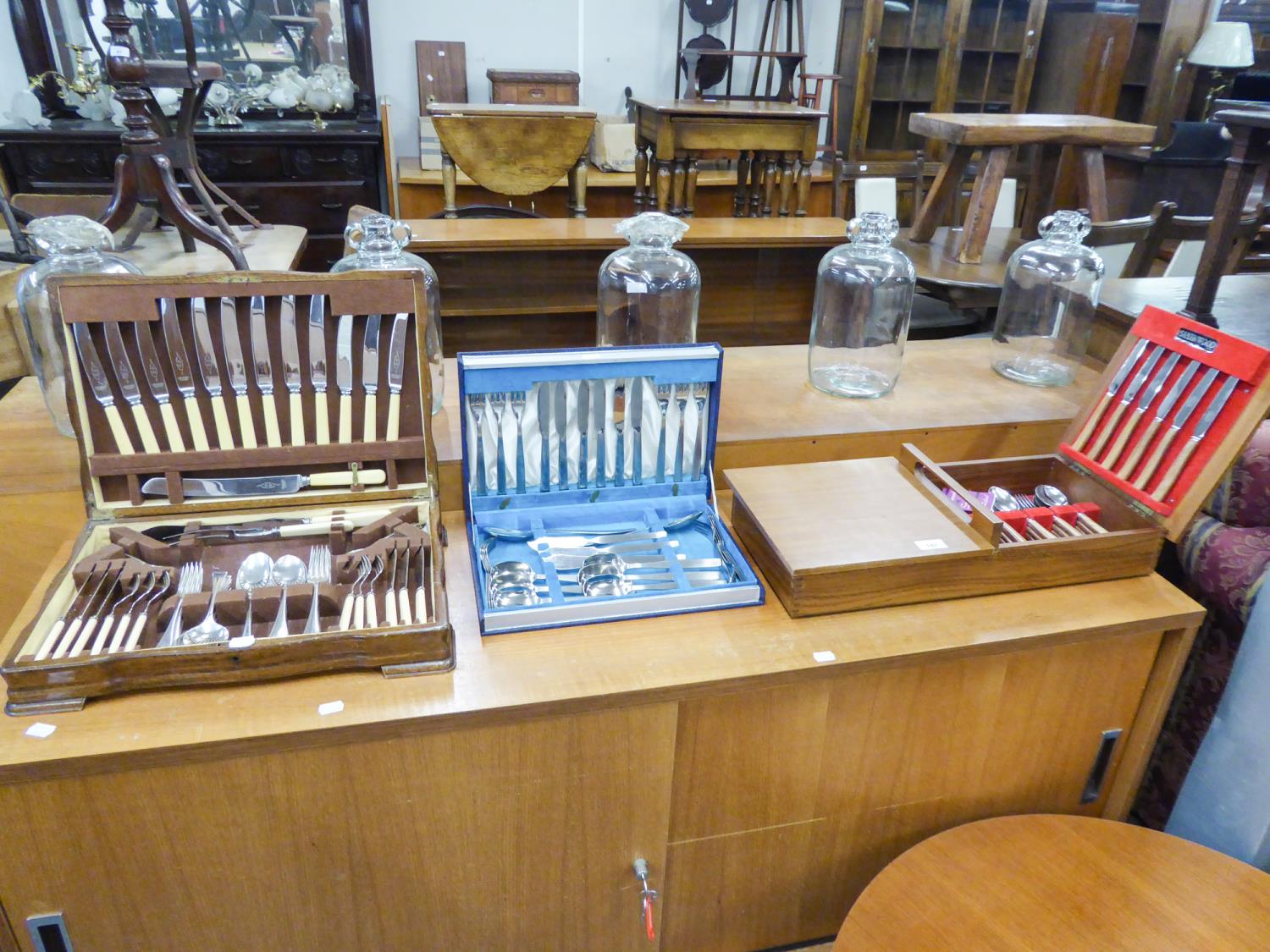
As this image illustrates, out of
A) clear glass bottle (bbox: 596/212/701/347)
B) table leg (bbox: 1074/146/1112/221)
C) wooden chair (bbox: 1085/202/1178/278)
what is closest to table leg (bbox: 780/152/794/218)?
table leg (bbox: 1074/146/1112/221)

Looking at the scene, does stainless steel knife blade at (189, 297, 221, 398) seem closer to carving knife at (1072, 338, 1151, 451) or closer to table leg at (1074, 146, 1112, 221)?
carving knife at (1072, 338, 1151, 451)

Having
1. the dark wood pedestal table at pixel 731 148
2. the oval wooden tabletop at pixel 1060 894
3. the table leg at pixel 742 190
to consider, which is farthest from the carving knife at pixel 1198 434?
the table leg at pixel 742 190

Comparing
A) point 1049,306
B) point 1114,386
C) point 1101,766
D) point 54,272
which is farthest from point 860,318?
point 54,272

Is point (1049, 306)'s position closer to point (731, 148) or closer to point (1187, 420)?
point (1187, 420)

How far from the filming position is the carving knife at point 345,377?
117 centimetres

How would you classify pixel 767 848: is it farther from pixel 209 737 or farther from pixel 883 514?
pixel 209 737

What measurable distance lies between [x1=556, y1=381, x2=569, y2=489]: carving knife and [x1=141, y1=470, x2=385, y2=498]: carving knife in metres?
0.26

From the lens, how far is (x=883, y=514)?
47.6 inches

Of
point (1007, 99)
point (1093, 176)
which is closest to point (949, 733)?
point (1093, 176)

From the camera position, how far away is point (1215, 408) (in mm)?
1186

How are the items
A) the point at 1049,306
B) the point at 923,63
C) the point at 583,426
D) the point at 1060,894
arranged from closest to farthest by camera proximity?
1. the point at 1060,894
2. the point at 583,426
3. the point at 1049,306
4. the point at 923,63

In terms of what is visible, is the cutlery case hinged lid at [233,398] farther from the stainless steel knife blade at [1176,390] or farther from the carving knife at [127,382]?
the stainless steel knife blade at [1176,390]

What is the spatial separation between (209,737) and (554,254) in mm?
2060

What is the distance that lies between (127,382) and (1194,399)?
1427 mm
